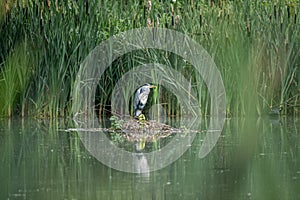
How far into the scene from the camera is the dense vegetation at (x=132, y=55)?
9.57 meters

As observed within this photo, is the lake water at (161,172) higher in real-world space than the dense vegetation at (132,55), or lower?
lower

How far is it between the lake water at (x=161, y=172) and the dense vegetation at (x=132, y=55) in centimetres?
163

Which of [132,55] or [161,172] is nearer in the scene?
[161,172]

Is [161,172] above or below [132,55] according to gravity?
below

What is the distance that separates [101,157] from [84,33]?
11.3ft

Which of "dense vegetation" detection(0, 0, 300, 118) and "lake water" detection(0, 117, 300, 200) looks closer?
"lake water" detection(0, 117, 300, 200)

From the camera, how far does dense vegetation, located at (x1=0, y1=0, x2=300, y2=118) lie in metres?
9.57

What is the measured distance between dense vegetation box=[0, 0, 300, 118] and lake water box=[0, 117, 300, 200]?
1.63 meters

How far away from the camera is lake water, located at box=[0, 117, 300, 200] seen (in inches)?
194

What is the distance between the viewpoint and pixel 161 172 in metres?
5.77

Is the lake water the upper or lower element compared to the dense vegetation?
lower

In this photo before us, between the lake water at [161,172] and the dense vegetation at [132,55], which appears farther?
the dense vegetation at [132,55]

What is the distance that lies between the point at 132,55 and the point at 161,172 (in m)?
4.29

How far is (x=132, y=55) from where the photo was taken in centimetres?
991
